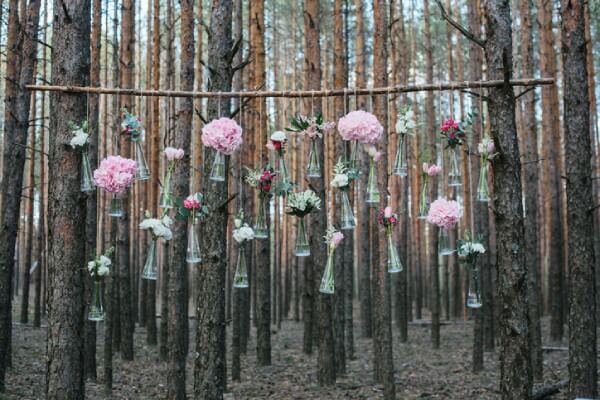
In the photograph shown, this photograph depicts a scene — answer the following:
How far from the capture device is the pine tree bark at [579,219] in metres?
5.79

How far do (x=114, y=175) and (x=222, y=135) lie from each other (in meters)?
0.90

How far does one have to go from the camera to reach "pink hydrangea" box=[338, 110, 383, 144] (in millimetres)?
4430

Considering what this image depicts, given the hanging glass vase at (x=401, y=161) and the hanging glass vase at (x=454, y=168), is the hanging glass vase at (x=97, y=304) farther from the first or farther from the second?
the hanging glass vase at (x=454, y=168)

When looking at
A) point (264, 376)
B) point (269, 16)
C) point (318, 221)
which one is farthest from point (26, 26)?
point (269, 16)

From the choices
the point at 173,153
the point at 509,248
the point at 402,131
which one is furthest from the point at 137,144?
the point at 509,248

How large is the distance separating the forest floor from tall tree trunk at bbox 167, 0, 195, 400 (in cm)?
121

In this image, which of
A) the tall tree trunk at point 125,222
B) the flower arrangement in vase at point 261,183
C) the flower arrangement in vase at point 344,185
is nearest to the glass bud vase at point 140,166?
the flower arrangement in vase at point 261,183

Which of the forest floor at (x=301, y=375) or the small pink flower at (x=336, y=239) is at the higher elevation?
the small pink flower at (x=336, y=239)

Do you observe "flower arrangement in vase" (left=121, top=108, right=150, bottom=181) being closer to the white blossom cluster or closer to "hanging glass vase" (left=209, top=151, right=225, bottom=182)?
the white blossom cluster

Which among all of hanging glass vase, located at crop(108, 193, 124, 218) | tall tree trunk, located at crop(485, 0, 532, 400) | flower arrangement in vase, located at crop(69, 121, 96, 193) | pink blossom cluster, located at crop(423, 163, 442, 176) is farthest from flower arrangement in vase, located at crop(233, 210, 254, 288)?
tall tree trunk, located at crop(485, 0, 532, 400)

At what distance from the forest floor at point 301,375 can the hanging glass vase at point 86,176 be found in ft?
11.3

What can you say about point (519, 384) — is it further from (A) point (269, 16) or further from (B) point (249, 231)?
(A) point (269, 16)

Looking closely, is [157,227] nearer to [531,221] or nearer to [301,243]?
[301,243]

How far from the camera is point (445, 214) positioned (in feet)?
14.8
